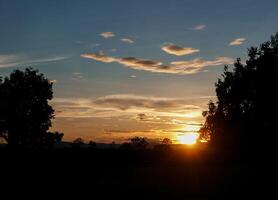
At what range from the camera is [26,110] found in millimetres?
53938

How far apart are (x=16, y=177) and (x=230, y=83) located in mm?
34779

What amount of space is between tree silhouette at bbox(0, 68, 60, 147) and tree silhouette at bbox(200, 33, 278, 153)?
20967mm

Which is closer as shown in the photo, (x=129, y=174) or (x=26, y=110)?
(x=129, y=174)

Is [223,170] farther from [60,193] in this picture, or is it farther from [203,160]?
[60,193]

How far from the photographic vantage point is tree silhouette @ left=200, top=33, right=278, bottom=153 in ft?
165

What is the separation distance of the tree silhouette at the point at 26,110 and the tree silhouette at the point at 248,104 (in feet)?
68.8

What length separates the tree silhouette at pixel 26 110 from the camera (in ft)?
176

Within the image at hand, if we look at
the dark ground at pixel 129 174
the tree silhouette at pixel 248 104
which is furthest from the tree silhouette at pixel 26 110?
the dark ground at pixel 129 174

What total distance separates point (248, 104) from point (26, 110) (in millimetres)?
27605

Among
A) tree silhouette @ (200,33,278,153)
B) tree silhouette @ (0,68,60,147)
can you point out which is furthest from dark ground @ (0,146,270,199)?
tree silhouette @ (0,68,60,147)

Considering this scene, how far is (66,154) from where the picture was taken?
2781 cm

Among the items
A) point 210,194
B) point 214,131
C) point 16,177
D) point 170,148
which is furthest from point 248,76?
point 16,177

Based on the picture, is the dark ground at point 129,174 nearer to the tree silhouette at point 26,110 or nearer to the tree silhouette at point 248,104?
the tree silhouette at point 248,104

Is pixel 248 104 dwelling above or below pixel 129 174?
above
